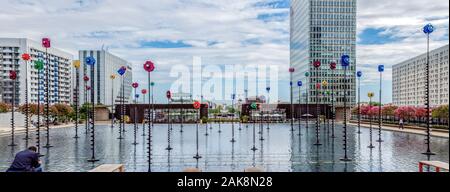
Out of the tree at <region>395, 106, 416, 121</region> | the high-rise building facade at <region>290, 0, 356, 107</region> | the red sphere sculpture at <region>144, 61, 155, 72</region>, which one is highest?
the high-rise building facade at <region>290, 0, 356, 107</region>

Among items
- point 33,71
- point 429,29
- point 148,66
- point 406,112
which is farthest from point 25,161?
point 406,112

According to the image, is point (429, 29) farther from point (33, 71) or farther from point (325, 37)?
point (325, 37)

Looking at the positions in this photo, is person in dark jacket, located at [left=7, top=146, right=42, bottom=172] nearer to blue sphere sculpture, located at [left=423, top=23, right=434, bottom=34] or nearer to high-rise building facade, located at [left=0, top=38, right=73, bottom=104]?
high-rise building facade, located at [left=0, top=38, right=73, bottom=104]

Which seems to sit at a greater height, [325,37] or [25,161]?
[325,37]

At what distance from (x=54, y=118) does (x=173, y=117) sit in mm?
20061

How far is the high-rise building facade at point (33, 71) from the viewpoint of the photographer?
17312mm

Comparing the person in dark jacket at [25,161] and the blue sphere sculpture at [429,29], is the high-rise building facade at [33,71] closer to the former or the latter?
the person in dark jacket at [25,161]

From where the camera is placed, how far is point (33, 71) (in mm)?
27141

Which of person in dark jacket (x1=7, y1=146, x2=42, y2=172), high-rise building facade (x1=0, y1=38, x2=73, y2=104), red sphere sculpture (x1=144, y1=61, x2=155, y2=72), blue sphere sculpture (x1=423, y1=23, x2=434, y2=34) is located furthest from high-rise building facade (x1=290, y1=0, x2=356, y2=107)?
person in dark jacket (x1=7, y1=146, x2=42, y2=172)

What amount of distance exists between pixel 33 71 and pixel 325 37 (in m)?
61.5

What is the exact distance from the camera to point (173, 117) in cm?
6731

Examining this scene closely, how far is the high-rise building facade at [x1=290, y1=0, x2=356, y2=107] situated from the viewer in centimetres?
6538

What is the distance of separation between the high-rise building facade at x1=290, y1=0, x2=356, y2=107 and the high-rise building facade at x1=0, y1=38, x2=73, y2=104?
3916cm
